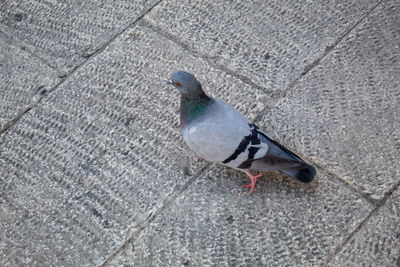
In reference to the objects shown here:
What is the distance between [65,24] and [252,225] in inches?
105

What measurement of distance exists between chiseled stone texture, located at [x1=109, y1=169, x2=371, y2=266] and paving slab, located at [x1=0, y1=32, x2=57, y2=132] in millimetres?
1623

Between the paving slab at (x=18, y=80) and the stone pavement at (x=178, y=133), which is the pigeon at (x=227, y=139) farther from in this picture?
the paving slab at (x=18, y=80)

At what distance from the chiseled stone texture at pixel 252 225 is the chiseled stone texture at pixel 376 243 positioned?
7 centimetres

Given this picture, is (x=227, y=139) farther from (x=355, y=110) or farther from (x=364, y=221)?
(x=355, y=110)

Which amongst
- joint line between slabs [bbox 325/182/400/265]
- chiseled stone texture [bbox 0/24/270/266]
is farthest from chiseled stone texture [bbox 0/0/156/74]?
joint line between slabs [bbox 325/182/400/265]

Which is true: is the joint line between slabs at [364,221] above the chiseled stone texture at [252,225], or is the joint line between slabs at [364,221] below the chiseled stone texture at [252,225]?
above

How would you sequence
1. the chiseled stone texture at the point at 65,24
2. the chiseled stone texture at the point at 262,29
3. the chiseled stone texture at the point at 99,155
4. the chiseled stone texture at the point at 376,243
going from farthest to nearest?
the chiseled stone texture at the point at 65,24, the chiseled stone texture at the point at 262,29, the chiseled stone texture at the point at 99,155, the chiseled stone texture at the point at 376,243

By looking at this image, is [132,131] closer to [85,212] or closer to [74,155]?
[74,155]

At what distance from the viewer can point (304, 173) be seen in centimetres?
294

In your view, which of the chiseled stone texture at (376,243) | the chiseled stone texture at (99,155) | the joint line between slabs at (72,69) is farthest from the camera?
the joint line between slabs at (72,69)

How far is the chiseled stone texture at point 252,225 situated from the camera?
283 cm

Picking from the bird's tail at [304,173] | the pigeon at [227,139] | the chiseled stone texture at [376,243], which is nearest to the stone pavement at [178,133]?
the chiseled stone texture at [376,243]

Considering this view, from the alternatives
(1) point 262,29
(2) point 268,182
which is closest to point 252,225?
(2) point 268,182

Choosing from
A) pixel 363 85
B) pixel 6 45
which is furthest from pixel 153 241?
pixel 6 45
